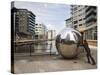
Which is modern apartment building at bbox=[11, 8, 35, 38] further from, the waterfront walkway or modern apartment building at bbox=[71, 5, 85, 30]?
modern apartment building at bbox=[71, 5, 85, 30]

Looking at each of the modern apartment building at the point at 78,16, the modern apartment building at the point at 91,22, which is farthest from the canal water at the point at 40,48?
the modern apartment building at the point at 91,22

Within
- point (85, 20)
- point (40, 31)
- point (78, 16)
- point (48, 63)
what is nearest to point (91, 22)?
point (85, 20)

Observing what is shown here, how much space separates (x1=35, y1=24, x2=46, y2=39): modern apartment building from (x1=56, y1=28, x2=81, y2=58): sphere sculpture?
0.83 ft

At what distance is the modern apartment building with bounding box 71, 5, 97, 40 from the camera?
3.28 metres

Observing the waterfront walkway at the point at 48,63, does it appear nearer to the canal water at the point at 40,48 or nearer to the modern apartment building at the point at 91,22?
the canal water at the point at 40,48

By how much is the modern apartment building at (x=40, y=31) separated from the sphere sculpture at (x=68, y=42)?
0.25 metres

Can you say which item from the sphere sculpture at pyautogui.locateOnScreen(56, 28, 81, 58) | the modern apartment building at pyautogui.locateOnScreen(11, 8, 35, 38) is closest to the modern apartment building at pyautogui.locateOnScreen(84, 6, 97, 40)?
the sphere sculpture at pyautogui.locateOnScreen(56, 28, 81, 58)

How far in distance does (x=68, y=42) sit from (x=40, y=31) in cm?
53

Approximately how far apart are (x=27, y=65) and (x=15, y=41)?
43cm

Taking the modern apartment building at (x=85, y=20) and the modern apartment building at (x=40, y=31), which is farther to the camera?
the modern apartment building at (x=85, y=20)

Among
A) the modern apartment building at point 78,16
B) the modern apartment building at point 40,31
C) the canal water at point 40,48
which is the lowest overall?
the canal water at point 40,48

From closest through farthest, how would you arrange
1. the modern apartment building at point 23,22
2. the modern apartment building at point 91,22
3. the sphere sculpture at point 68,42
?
the modern apartment building at point 23,22, the sphere sculpture at point 68,42, the modern apartment building at point 91,22

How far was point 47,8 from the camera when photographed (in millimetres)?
3117

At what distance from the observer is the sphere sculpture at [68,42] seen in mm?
3215
